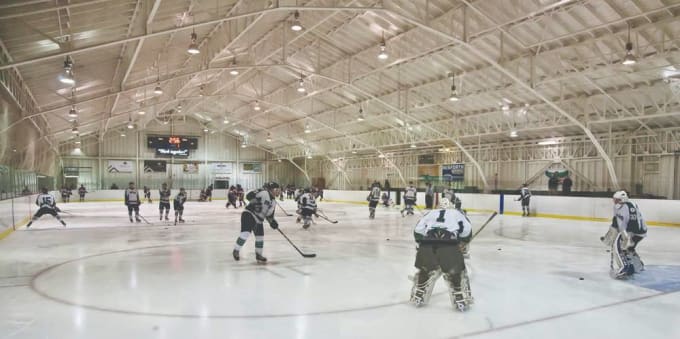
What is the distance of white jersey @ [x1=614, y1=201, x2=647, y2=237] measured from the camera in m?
6.82

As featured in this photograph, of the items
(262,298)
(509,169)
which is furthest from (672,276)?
(509,169)

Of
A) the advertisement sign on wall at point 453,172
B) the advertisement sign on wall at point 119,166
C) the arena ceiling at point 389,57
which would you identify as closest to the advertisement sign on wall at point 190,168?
the advertisement sign on wall at point 119,166

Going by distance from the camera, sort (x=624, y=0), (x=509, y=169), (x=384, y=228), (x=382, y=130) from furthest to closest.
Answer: (x=382, y=130) → (x=509, y=169) → (x=384, y=228) → (x=624, y=0)

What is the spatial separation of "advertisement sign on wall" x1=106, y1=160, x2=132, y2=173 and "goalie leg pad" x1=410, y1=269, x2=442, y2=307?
129 feet

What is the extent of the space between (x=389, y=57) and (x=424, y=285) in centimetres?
1558

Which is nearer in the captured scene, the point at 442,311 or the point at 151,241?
the point at 442,311

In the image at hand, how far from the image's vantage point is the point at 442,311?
4965mm

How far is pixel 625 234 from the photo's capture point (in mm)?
6875

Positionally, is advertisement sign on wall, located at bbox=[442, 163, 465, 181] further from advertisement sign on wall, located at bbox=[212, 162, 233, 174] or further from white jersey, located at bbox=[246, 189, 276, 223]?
white jersey, located at bbox=[246, 189, 276, 223]

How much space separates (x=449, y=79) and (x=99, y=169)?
103ft

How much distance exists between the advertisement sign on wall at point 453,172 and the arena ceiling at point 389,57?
2335 millimetres

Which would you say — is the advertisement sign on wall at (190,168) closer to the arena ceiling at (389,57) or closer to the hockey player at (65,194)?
the hockey player at (65,194)

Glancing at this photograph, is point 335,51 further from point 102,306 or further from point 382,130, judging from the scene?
point 102,306

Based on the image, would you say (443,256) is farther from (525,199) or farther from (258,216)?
(525,199)
